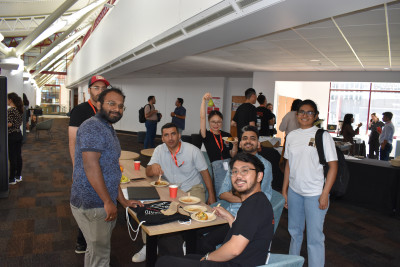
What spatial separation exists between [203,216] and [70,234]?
6.77 ft

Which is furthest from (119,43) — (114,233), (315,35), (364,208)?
(364,208)

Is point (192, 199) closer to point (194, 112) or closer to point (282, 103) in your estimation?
point (282, 103)

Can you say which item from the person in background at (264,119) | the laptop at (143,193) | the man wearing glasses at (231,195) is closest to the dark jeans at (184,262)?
the man wearing glasses at (231,195)

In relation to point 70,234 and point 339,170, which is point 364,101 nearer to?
point 339,170

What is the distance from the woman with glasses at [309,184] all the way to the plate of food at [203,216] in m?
0.82

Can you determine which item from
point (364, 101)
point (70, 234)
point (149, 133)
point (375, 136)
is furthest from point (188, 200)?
point (364, 101)

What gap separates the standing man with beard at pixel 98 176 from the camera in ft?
5.38

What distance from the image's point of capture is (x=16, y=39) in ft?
66.8

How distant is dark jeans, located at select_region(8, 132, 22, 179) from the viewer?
4.81m

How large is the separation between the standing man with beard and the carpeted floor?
3.55ft

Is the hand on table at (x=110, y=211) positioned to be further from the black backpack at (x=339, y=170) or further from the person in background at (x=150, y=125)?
the person in background at (x=150, y=125)

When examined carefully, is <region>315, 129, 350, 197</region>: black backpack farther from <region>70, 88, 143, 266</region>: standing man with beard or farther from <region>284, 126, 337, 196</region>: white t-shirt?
<region>70, 88, 143, 266</region>: standing man with beard

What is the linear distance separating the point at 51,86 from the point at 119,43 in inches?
1135

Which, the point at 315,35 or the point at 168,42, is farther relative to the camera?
the point at 168,42
